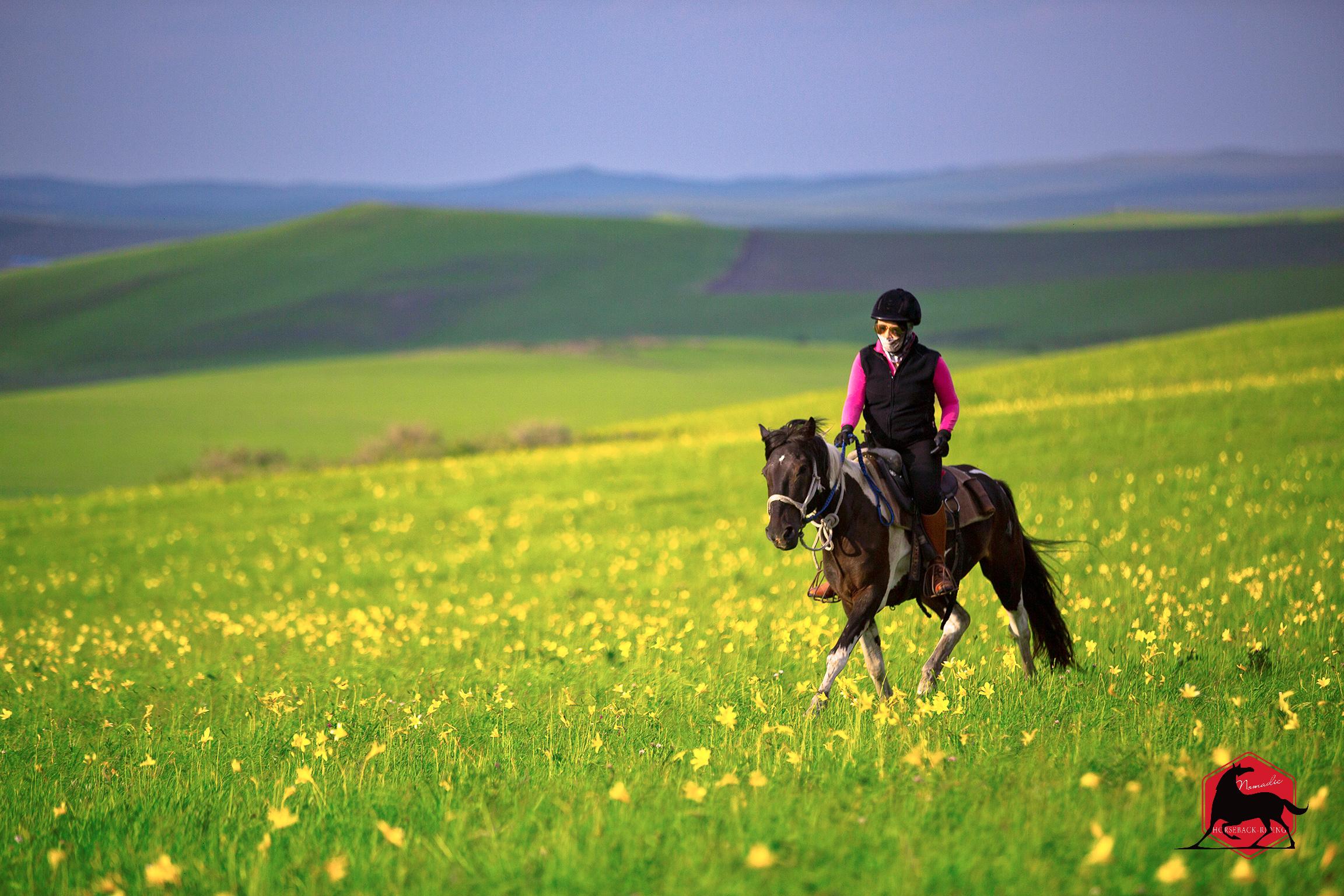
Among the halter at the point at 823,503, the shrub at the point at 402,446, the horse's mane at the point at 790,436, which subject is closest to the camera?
Answer: the halter at the point at 823,503

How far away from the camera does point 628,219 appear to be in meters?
182

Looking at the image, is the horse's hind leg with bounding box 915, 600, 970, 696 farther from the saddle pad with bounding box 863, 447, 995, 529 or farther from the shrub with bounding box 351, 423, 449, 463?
the shrub with bounding box 351, 423, 449, 463

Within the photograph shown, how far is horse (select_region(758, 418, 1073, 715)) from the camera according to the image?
709 centimetres

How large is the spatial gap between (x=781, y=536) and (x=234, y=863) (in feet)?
11.4

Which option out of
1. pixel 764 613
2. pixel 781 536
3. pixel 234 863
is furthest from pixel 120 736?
pixel 764 613

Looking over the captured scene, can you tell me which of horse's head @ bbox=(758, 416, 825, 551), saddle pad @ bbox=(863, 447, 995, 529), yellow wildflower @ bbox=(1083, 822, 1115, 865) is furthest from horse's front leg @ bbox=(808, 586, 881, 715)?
yellow wildflower @ bbox=(1083, 822, 1115, 865)

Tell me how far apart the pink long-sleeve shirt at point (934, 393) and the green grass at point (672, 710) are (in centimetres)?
197

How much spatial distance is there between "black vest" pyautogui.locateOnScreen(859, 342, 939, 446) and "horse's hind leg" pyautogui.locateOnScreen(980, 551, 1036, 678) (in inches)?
55.5

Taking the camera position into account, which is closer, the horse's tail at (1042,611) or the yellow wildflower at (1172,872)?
the yellow wildflower at (1172,872)

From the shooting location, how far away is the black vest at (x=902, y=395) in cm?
803

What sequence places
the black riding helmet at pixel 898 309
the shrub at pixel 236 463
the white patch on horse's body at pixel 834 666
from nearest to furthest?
the white patch on horse's body at pixel 834 666
the black riding helmet at pixel 898 309
the shrub at pixel 236 463

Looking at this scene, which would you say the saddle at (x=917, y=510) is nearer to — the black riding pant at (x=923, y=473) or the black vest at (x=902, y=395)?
the black riding pant at (x=923, y=473)

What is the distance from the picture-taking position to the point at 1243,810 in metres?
5.13

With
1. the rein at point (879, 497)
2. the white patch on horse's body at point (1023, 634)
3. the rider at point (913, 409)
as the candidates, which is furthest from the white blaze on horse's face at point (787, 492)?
the white patch on horse's body at point (1023, 634)
